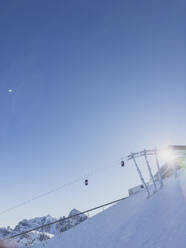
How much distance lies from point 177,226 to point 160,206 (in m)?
3.73

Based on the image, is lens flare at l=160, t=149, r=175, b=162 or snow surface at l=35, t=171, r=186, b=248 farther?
lens flare at l=160, t=149, r=175, b=162

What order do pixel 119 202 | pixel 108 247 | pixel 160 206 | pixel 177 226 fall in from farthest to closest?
pixel 119 202
pixel 160 206
pixel 108 247
pixel 177 226

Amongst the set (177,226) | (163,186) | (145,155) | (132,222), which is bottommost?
(177,226)

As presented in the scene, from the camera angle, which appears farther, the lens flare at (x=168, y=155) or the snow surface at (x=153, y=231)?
the lens flare at (x=168, y=155)

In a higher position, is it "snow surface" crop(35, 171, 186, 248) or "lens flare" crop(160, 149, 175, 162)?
"lens flare" crop(160, 149, 175, 162)

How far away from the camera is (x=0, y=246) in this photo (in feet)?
66.3

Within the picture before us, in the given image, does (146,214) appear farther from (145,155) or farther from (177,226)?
(145,155)

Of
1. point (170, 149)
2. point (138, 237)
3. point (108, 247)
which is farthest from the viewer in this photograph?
point (170, 149)

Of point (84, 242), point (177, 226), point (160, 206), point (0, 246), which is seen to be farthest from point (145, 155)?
point (0, 246)

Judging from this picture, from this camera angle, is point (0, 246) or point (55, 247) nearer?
point (55, 247)

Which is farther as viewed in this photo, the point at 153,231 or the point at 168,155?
the point at 168,155

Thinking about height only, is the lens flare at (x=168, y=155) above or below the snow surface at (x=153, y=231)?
above

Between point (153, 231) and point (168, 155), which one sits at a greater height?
point (168, 155)

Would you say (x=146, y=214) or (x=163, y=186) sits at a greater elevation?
(x=163, y=186)
